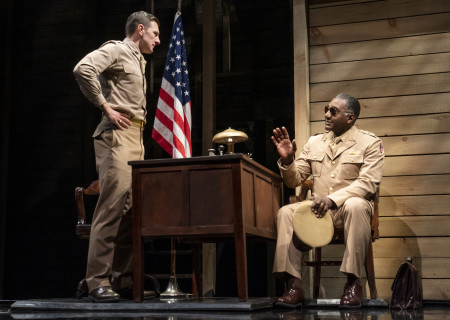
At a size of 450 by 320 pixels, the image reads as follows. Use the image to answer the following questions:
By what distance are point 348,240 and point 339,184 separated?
1.74 ft

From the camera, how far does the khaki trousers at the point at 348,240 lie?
3.83 metres

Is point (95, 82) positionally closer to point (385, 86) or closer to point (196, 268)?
point (196, 268)

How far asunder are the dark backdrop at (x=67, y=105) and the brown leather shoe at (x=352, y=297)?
3.06m

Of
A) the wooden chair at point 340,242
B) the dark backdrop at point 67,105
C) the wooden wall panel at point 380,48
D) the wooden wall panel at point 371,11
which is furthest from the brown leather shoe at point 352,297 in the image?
the dark backdrop at point 67,105

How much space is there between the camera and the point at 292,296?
3.85m

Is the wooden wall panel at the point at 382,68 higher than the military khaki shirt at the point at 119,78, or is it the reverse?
the wooden wall panel at the point at 382,68

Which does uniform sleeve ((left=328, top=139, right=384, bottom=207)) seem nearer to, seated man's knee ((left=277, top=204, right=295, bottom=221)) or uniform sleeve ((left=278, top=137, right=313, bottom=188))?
seated man's knee ((left=277, top=204, right=295, bottom=221))

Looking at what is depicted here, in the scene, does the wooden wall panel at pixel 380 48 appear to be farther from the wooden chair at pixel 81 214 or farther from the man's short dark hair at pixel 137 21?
the wooden chair at pixel 81 214

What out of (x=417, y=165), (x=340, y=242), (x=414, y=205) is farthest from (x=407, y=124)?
(x=340, y=242)

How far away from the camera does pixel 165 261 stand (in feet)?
23.3

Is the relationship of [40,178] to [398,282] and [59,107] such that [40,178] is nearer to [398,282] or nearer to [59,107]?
[59,107]

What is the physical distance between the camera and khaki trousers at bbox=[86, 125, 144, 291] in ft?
12.9

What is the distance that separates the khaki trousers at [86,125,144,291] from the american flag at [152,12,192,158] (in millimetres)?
1192

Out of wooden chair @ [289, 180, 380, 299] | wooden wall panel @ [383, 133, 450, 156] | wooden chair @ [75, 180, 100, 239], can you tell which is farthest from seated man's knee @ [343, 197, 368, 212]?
wooden chair @ [75, 180, 100, 239]
